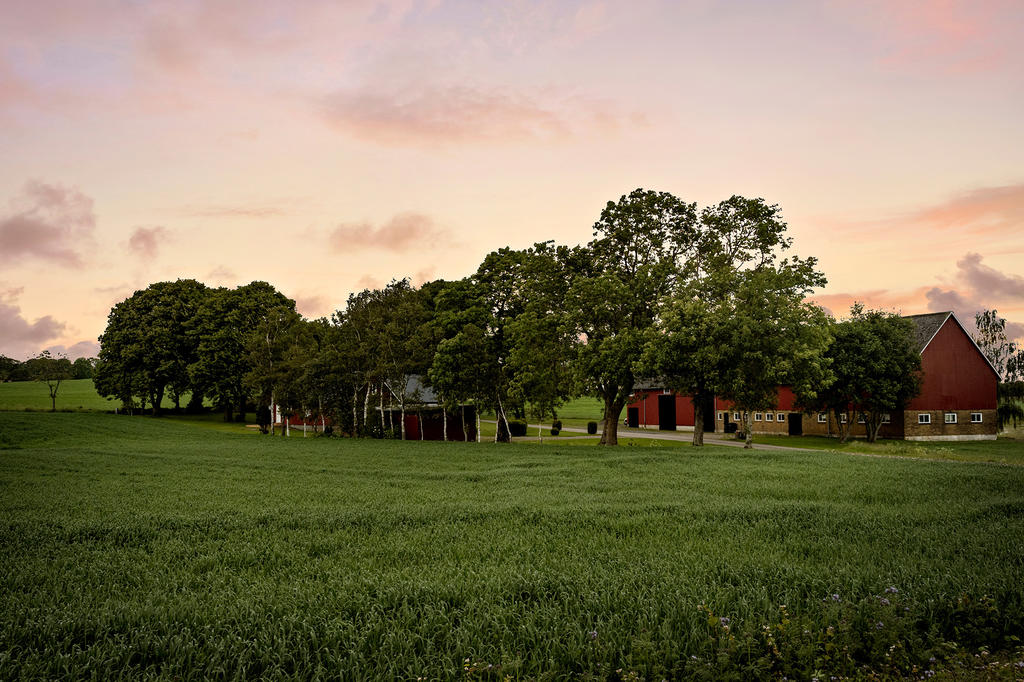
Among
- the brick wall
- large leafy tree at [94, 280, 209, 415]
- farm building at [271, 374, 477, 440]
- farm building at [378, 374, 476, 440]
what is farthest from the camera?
large leafy tree at [94, 280, 209, 415]

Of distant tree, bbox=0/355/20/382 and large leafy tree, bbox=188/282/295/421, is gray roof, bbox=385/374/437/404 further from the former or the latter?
distant tree, bbox=0/355/20/382

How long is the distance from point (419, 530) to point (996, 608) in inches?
314

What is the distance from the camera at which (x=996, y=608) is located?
614 centimetres

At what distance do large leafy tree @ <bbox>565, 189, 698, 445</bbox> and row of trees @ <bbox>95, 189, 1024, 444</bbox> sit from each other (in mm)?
79

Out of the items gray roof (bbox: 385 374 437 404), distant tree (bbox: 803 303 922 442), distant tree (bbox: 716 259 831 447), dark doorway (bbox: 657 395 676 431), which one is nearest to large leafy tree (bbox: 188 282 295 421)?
gray roof (bbox: 385 374 437 404)

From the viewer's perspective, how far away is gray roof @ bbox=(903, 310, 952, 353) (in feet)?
156

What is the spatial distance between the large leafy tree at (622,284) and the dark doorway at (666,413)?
98.7 feet

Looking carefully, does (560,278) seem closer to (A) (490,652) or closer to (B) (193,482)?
(B) (193,482)

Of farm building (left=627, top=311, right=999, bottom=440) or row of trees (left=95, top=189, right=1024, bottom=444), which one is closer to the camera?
row of trees (left=95, top=189, right=1024, bottom=444)

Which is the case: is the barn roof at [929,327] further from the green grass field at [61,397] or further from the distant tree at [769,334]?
the green grass field at [61,397]

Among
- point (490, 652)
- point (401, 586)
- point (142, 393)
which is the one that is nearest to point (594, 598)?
point (490, 652)

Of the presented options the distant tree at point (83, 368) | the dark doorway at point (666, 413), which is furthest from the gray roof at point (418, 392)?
the distant tree at point (83, 368)

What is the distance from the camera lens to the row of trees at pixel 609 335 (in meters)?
31.0

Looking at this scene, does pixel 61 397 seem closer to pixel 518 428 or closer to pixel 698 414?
pixel 518 428
